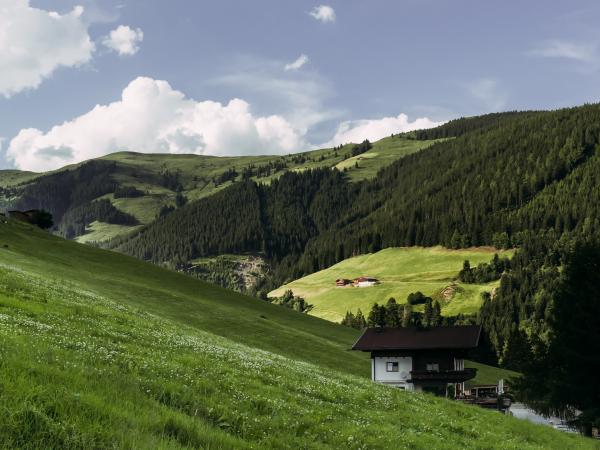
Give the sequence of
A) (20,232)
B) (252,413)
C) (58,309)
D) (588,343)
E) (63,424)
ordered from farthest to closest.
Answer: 1. (20,232)
2. (588,343)
3. (58,309)
4. (252,413)
5. (63,424)

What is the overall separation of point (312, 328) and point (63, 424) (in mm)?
86750

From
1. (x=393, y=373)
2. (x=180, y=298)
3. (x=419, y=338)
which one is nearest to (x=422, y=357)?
(x=419, y=338)

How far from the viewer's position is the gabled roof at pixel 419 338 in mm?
81375

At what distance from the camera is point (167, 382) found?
1543cm

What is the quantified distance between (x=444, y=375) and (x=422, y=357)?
426 centimetres

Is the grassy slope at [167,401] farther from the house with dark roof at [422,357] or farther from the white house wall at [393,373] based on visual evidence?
the white house wall at [393,373]

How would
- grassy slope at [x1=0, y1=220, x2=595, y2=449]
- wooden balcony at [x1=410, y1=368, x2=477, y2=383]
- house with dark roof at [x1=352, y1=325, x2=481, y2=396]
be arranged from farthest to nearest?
1. house with dark roof at [x1=352, y1=325, x2=481, y2=396]
2. wooden balcony at [x1=410, y1=368, x2=477, y2=383]
3. grassy slope at [x1=0, y1=220, x2=595, y2=449]

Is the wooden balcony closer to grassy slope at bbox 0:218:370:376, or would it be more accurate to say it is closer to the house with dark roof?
the house with dark roof

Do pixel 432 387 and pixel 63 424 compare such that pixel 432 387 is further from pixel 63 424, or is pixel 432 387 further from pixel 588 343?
pixel 63 424

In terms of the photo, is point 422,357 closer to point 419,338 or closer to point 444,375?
point 419,338

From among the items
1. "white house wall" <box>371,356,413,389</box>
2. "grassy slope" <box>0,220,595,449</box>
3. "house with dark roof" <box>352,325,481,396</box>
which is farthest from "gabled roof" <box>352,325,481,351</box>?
"grassy slope" <box>0,220,595,449</box>

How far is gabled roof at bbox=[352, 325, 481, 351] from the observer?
81.4 m

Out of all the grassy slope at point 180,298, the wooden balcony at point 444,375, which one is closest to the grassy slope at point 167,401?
the grassy slope at point 180,298

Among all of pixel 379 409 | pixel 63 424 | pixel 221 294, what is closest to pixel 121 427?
pixel 63 424
